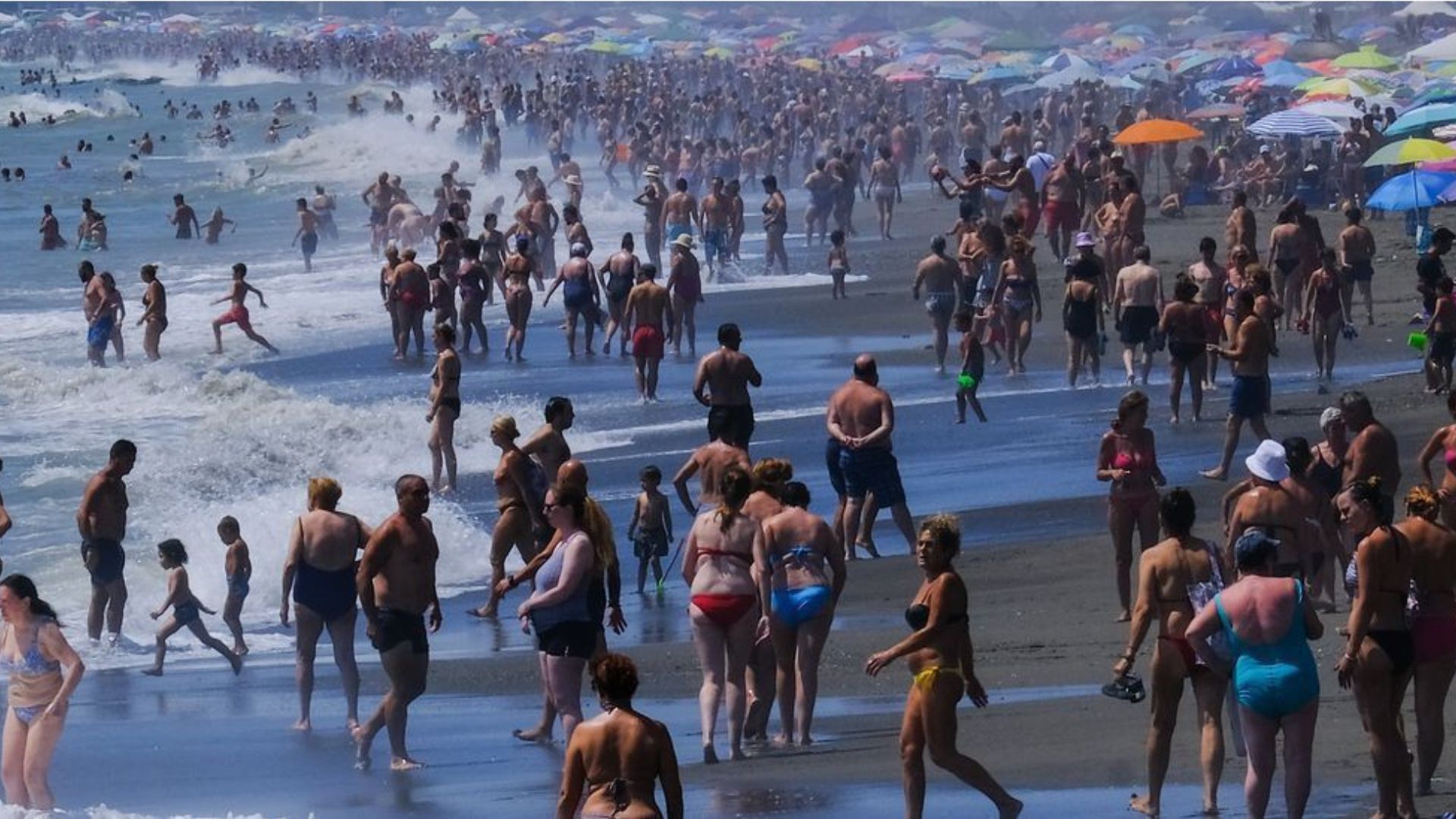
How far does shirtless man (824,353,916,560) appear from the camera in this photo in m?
12.8

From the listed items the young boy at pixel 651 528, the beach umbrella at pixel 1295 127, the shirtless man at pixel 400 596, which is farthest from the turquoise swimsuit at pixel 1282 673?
the beach umbrella at pixel 1295 127

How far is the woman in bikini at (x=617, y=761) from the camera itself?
634cm

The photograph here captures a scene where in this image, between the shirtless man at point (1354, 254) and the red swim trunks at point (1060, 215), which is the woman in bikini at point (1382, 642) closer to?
the shirtless man at point (1354, 254)

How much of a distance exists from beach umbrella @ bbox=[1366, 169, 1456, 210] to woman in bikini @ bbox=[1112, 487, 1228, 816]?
16.1 m

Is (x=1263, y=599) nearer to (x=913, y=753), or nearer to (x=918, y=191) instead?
(x=913, y=753)

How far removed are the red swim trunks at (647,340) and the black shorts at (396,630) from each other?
10.4 metres

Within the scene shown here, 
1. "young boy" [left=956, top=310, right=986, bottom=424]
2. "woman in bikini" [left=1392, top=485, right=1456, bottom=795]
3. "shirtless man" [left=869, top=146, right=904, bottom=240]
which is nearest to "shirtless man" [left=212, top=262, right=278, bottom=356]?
"shirtless man" [left=869, top=146, right=904, bottom=240]

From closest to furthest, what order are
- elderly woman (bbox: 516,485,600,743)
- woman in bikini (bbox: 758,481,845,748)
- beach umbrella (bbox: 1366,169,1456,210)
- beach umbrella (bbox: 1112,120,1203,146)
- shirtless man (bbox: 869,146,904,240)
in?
elderly woman (bbox: 516,485,600,743), woman in bikini (bbox: 758,481,845,748), beach umbrella (bbox: 1366,169,1456,210), beach umbrella (bbox: 1112,120,1203,146), shirtless man (bbox: 869,146,904,240)

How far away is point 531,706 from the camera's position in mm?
10930

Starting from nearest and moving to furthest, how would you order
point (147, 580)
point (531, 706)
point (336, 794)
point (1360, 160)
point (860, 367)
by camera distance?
point (336, 794) → point (531, 706) → point (860, 367) → point (147, 580) → point (1360, 160)

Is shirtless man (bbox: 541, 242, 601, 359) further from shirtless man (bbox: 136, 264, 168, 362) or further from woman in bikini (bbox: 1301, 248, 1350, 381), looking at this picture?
woman in bikini (bbox: 1301, 248, 1350, 381)

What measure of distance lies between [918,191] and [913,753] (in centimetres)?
3431

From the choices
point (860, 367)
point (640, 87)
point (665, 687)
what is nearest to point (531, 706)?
point (665, 687)

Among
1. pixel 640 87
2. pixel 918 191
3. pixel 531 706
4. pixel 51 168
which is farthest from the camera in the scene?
pixel 51 168
